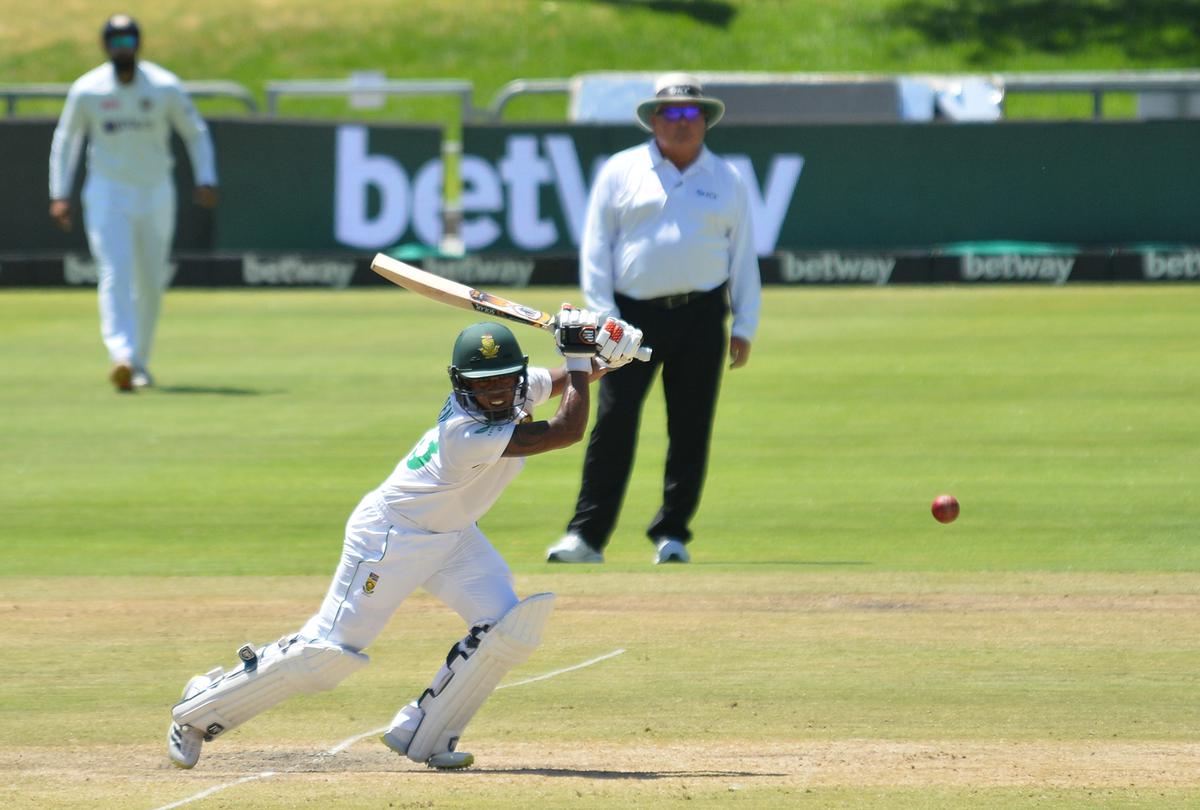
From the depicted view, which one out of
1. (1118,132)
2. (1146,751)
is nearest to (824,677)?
(1146,751)

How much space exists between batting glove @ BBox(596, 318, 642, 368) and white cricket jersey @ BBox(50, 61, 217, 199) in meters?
8.28

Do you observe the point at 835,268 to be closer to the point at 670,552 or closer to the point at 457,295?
the point at 670,552

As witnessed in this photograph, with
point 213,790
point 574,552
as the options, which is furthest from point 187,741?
point 574,552

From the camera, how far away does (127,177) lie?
1366cm

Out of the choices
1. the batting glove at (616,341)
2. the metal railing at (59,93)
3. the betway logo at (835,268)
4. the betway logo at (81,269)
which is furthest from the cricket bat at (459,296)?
the metal railing at (59,93)

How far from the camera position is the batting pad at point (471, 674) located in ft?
18.7

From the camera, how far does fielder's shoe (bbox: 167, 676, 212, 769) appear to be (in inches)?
223

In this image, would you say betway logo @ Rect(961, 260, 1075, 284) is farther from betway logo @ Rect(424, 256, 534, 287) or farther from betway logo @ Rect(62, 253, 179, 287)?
betway logo @ Rect(62, 253, 179, 287)

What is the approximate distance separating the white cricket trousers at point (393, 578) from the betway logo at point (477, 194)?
13778 millimetres

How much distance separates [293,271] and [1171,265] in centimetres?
878

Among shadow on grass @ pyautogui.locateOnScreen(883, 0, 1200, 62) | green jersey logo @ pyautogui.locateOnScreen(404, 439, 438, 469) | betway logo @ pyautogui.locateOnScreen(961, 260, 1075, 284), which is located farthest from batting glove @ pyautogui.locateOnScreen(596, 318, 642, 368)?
shadow on grass @ pyautogui.locateOnScreen(883, 0, 1200, 62)

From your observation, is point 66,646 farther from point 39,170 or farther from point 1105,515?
point 39,170

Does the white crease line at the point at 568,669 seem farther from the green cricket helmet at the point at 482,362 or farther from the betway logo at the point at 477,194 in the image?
the betway logo at the point at 477,194

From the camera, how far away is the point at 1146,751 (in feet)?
18.8
